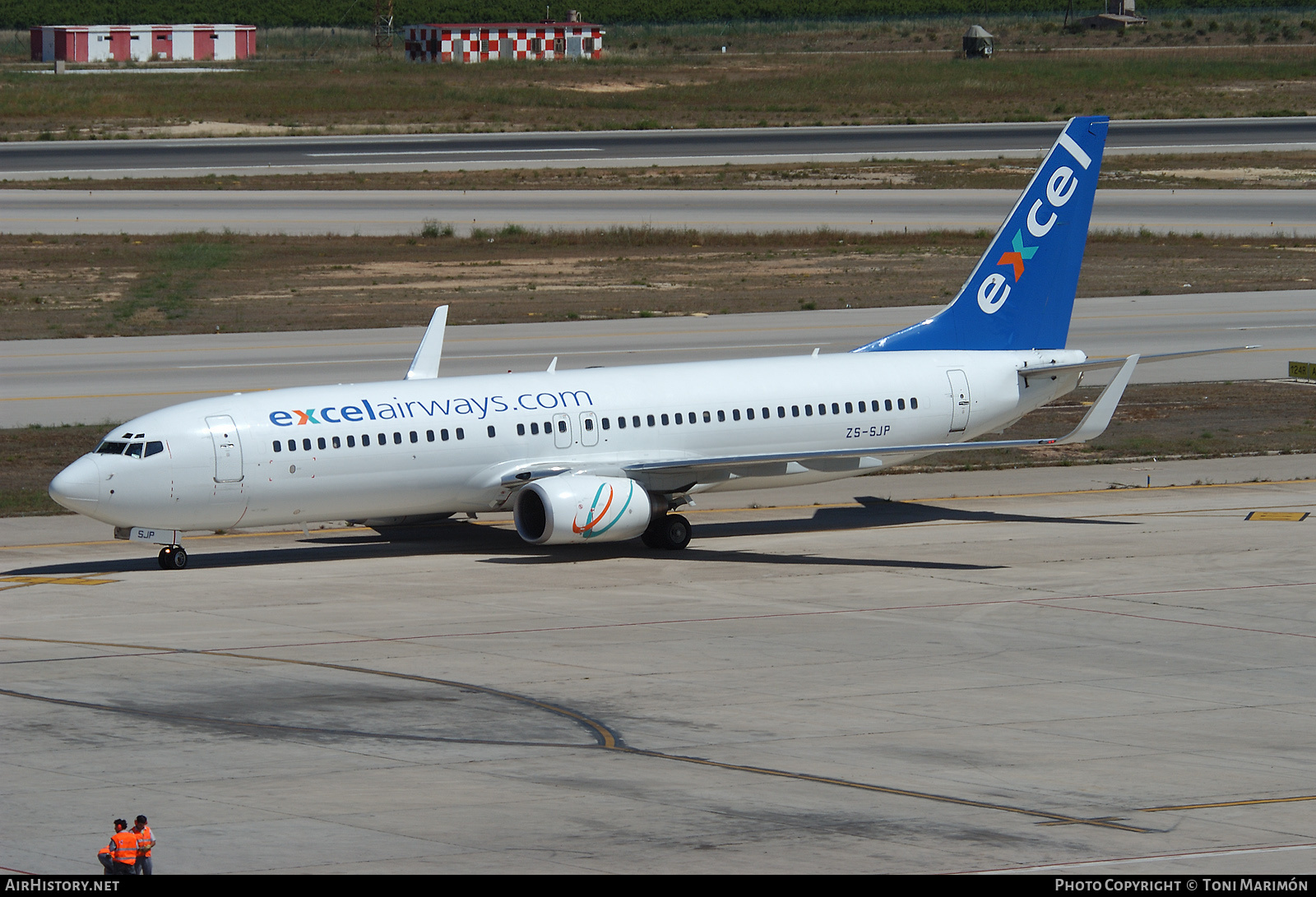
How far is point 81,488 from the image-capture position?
36844 millimetres

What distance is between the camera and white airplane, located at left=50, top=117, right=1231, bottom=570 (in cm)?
3756

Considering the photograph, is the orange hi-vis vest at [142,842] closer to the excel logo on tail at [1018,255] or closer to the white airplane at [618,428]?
the white airplane at [618,428]

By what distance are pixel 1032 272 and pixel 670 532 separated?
11671mm

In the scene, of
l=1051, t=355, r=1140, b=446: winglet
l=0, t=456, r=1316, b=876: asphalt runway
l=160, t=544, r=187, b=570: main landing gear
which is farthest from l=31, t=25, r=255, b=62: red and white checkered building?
l=1051, t=355, r=1140, b=446: winglet

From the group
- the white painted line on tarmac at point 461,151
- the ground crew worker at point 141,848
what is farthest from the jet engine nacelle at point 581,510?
the white painted line on tarmac at point 461,151

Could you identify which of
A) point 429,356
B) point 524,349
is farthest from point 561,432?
point 524,349

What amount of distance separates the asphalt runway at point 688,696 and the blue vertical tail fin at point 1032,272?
4.29 m

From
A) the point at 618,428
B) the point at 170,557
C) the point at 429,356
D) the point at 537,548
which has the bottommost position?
the point at 170,557

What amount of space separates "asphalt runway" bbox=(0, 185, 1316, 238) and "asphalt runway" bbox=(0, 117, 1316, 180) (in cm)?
1011

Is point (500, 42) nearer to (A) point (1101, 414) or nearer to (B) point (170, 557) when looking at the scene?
(A) point (1101, 414)

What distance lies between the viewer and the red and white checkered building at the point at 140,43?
177500mm

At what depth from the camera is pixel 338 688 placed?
28.5 meters

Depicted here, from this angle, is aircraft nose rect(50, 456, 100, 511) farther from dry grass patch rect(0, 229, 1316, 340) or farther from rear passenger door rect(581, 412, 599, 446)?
dry grass patch rect(0, 229, 1316, 340)

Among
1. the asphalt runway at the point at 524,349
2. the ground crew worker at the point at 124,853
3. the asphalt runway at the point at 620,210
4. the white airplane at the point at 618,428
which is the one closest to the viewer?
the ground crew worker at the point at 124,853
